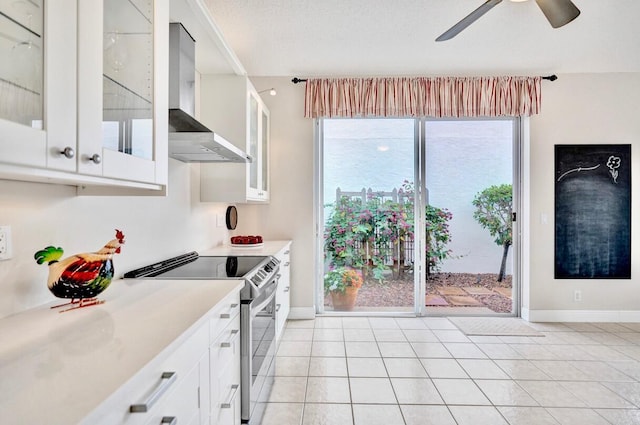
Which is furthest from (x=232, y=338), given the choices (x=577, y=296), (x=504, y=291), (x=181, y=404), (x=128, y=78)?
(x=577, y=296)

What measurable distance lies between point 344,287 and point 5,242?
3294 millimetres

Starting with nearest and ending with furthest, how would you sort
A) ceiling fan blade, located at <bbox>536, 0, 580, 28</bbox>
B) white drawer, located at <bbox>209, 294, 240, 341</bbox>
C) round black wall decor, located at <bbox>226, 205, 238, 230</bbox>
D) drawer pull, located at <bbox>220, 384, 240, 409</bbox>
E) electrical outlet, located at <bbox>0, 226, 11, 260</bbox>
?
electrical outlet, located at <bbox>0, 226, 11, 260</bbox>, white drawer, located at <bbox>209, 294, 240, 341</bbox>, drawer pull, located at <bbox>220, 384, 240, 409</bbox>, ceiling fan blade, located at <bbox>536, 0, 580, 28</bbox>, round black wall decor, located at <bbox>226, 205, 238, 230</bbox>

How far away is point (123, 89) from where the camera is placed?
1.25 m

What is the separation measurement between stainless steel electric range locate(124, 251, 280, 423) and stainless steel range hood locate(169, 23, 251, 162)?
72 cm

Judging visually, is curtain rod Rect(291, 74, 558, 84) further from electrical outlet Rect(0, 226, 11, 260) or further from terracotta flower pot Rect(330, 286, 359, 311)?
electrical outlet Rect(0, 226, 11, 260)

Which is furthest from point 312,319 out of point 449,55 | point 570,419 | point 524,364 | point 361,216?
point 449,55

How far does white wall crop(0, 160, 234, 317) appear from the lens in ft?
3.91

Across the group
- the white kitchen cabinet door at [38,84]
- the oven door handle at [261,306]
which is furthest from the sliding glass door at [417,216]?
the white kitchen cabinet door at [38,84]

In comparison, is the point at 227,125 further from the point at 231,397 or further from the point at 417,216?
the point at 417,216

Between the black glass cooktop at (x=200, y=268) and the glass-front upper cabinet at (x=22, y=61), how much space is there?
1.13 metres

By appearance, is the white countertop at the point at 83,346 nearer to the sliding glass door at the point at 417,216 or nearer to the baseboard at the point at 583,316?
the sliding glass door at the point at 417,216

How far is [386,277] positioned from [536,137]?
7.35ft

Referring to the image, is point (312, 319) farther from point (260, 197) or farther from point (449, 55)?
point (449, 55)

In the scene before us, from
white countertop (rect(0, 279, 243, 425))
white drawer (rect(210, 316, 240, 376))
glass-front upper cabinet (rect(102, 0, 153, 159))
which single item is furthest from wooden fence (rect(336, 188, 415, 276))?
glass-front upper cabinet (rect(102, 0, 153, 159))
